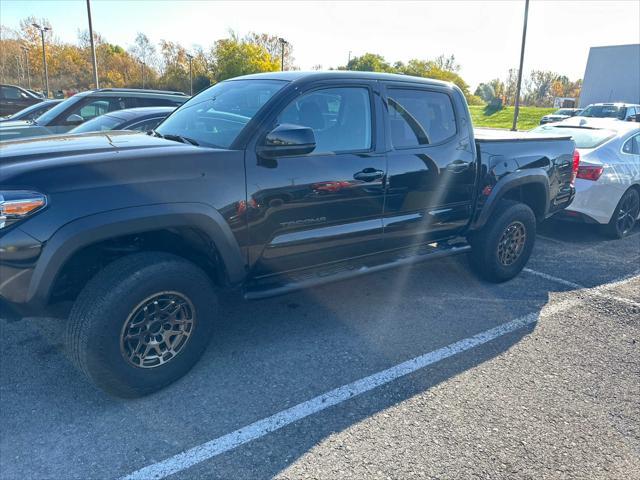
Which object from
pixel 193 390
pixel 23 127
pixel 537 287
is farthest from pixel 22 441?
pixel 23 127

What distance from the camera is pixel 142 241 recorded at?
2.93m

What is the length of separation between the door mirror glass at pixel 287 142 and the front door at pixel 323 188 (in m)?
0.06

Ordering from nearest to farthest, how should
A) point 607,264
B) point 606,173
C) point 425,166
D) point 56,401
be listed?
point 56,401, point 425,166, point 607,264, point 606,173

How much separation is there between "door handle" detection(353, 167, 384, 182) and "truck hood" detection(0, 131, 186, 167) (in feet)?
4.06

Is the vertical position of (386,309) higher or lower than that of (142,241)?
lower

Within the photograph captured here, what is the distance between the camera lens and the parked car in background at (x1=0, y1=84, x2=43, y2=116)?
18203mm

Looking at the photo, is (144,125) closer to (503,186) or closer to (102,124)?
(102,124)

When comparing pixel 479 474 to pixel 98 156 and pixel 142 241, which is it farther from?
pixel 98 156

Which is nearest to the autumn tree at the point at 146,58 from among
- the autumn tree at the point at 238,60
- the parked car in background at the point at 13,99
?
the autumn tree at the point at 238,60

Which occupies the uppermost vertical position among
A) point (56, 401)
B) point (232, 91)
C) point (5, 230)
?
point (232, 91)

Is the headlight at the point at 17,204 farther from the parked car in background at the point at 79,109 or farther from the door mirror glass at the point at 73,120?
the door mirror glass at the point at 73,120

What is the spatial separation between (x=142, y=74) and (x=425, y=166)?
2302 inches

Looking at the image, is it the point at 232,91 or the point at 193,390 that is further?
→ the point at 232,91

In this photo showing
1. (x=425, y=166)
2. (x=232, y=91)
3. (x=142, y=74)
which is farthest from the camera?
(x=142, y=74)
